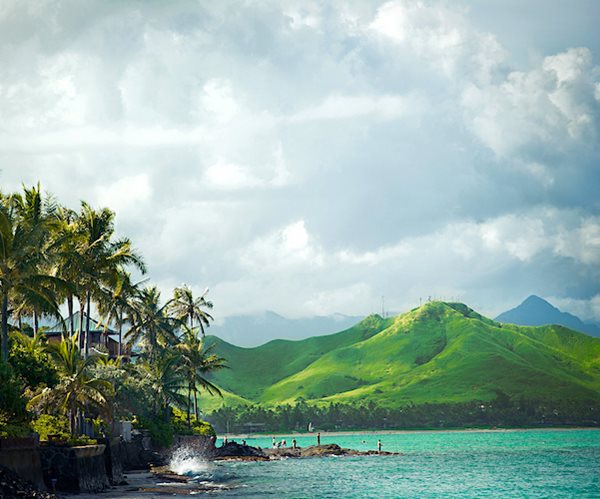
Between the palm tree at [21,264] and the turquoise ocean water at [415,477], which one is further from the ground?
the palm tree at [21,264]

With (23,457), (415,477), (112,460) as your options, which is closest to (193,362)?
(415,477)

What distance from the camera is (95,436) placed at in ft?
207

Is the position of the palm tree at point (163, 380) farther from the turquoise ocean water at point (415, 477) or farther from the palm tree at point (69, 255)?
the palm tree at point (69, 255)

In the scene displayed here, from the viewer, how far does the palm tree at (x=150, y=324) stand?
9550 centimetres

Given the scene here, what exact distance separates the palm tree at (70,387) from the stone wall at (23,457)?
253 inches

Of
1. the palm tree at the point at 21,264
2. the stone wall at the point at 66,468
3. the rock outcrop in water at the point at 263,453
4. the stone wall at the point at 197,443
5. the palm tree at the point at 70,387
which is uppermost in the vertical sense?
the palm tree at the point at 21,264

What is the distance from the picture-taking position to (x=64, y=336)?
60.0 meters

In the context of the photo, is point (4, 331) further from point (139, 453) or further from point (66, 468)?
point (139, 453)

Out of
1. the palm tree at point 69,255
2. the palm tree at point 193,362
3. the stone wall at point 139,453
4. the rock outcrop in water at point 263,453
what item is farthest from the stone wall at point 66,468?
the rock outcrop in water at point 263,453

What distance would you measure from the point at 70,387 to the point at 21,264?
10.3 m

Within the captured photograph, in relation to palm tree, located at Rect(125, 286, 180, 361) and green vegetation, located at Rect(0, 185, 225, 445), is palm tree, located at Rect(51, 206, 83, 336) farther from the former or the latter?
palm tree, located at Rect(125, 286, 180, 361)

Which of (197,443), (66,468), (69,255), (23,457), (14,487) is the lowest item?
(197,443)

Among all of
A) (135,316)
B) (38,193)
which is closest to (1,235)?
(38,193)

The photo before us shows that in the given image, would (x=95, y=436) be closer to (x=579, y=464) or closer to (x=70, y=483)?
(x=70, y=483)
